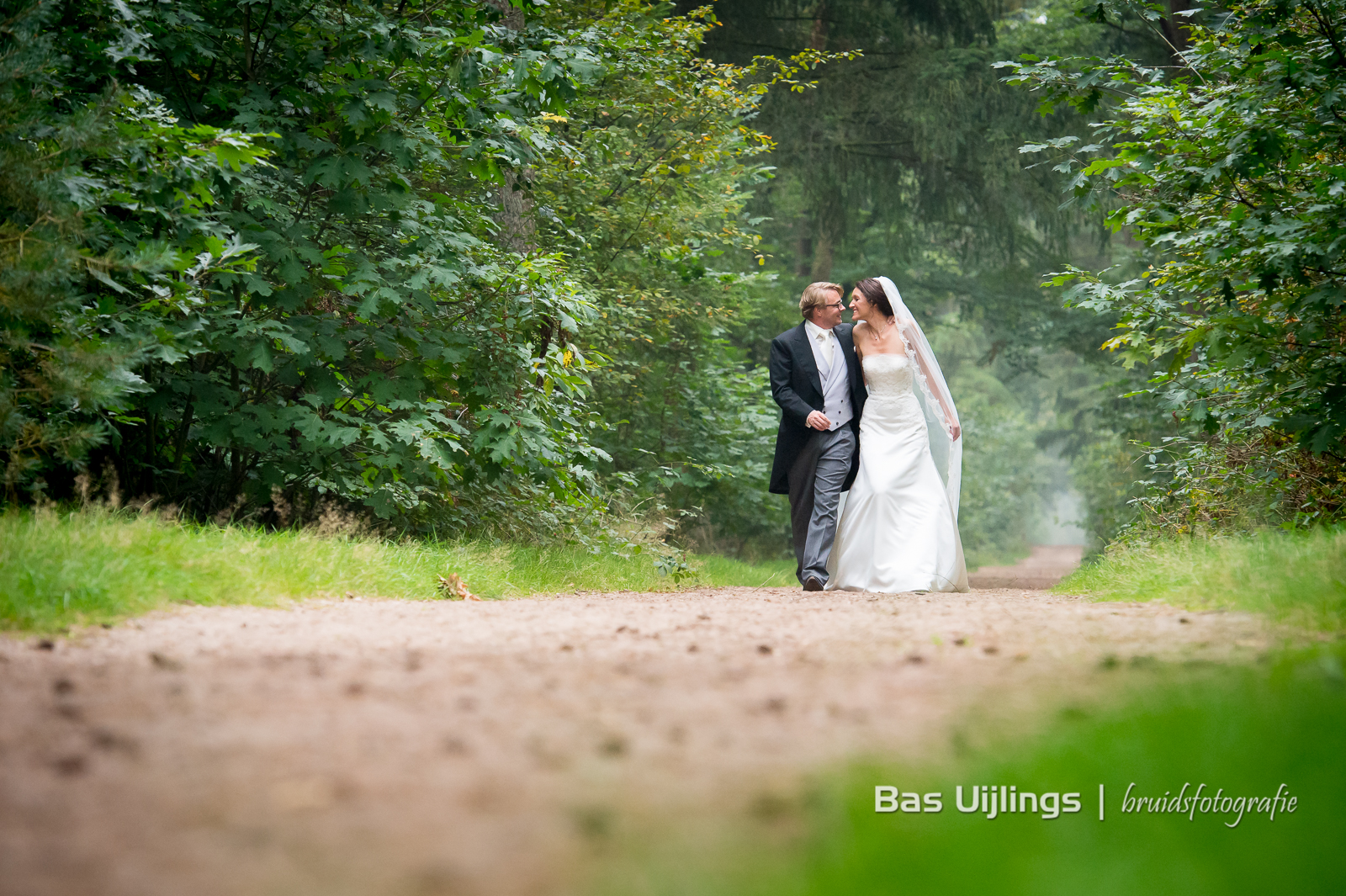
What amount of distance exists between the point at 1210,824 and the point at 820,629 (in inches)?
85.0

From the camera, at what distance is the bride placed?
766 cm

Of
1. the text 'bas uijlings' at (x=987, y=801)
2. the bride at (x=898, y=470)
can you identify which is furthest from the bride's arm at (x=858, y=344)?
the text 'bas uijlings' at (x=987, y=801)

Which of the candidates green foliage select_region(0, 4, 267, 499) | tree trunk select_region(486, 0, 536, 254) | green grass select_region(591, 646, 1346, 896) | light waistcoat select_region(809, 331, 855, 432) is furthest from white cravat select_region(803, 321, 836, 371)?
green grass select_region(591, 646, 1346, 896)

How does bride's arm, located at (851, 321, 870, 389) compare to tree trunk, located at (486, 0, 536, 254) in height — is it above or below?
below

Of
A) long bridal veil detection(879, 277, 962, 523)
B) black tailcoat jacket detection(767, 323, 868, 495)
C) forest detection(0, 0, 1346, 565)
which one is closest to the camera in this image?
forest detection(0, 0, 1346, 565)

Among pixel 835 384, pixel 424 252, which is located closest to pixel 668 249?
pixel 835 384

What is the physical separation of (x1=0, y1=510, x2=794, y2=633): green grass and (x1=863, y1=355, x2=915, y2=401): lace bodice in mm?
3099

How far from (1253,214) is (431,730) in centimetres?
543

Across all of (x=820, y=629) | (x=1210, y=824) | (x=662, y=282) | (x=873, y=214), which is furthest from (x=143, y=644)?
(x=873, y=214)

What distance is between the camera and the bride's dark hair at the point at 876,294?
320 inches

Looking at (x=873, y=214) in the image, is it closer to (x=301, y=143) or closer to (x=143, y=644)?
(x=301, y=143)

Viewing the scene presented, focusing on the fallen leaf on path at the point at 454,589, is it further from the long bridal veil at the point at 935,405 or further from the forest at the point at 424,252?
the long bridal veil at the point at 935,405

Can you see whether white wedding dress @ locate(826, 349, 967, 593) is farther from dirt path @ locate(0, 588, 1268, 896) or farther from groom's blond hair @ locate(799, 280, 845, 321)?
dirt path @ locate(0, 588, 1268, 896)

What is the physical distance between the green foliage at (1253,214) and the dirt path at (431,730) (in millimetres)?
2439
